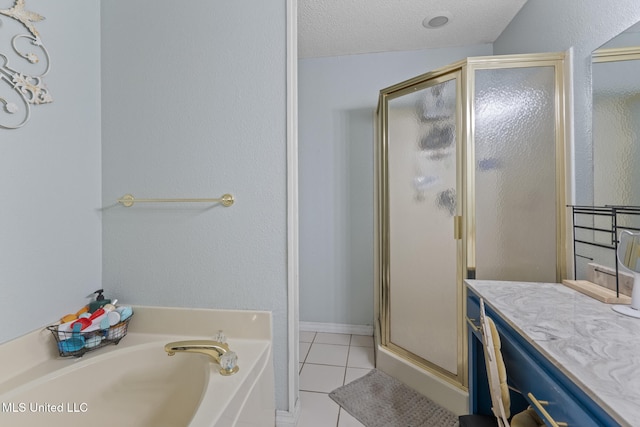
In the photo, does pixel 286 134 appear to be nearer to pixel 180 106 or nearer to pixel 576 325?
pixel 180 106

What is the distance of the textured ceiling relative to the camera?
1859 millimetres

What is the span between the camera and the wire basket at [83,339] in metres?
1.15

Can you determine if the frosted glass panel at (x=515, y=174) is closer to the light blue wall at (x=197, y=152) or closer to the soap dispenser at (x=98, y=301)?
the light blue wall at (x=197, y=152)

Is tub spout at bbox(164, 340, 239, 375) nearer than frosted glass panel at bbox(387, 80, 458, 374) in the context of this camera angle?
Yes

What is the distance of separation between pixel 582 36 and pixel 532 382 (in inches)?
62.4

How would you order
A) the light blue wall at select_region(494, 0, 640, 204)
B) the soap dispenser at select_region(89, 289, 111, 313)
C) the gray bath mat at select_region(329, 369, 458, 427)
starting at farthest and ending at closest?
the gray bath mat at select_region(329, 369, 458, 427) < the soap dispenser at select_region(89, 289, 111, 313) < the light blue wall at select_region(494, 0, 640, 204)

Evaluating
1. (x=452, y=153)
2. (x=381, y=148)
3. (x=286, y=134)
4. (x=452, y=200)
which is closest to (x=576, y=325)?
(x=452, y=200)

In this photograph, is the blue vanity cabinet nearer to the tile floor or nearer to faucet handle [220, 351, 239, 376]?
the tile floor

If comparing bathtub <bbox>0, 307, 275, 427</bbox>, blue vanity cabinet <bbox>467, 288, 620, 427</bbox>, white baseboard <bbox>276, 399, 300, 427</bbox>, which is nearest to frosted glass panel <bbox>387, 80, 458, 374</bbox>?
blue vanity cabinet <bbox>467, 288, 620, 427</bbox>

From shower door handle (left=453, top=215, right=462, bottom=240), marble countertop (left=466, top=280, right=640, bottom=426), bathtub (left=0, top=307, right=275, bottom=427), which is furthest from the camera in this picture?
shower door handle (left=453, top=215, right=462, bottom=240)

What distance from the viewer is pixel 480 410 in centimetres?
125

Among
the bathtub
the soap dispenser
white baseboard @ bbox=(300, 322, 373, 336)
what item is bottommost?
white baseboard @ bbox=(300, 322, 373, 336)

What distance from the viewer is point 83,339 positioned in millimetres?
1177

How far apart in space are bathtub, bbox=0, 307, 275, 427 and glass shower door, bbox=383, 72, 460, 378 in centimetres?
96
